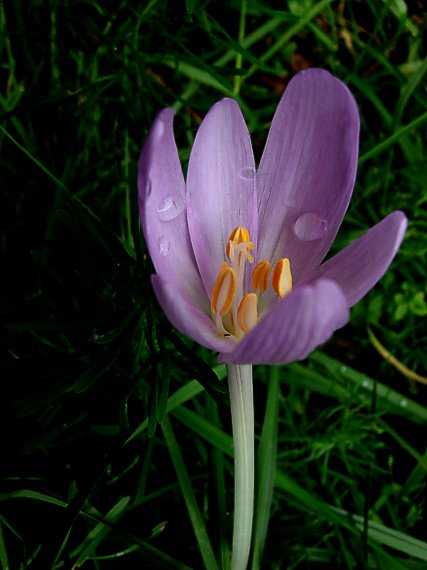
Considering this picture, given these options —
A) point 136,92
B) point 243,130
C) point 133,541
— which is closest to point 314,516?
point 133,541

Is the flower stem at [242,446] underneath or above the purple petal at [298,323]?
underneath

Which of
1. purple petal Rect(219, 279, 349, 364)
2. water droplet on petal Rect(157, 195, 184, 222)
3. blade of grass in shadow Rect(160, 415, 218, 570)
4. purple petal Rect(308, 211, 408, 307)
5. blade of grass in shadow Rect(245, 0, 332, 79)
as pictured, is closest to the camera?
purple petal Rect(219, 279, 349, 364)

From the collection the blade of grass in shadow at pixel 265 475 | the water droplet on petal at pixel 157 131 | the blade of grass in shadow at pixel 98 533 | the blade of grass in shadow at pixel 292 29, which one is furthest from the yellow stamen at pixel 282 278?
the blade of grass in shadow at pixel 292 29

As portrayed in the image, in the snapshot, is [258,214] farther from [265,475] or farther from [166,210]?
[265,475]

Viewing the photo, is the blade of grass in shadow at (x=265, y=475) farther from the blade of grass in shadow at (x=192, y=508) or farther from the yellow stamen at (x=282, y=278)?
the yellow stamen at (x=282, y=278)

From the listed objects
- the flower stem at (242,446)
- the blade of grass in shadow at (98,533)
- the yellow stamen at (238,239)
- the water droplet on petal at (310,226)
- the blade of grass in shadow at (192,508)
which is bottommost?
the blade of grass in shadow at (98,533)

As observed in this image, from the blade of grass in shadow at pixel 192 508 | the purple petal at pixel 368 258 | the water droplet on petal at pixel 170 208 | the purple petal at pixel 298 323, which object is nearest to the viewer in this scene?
the purple petal at pixel 298 323

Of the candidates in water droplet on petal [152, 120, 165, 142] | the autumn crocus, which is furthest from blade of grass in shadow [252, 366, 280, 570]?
water droplet on petal [152, 120, 165, 142]

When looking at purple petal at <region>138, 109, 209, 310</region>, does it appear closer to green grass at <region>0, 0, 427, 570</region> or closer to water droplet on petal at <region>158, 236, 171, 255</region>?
water droplet on petal at <region>158, 236, 171, 255</region>
